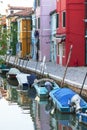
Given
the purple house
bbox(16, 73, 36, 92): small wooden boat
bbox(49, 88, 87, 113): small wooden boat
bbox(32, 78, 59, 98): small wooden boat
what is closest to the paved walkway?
bbox(32, 78, 59, 98): small wooden boat

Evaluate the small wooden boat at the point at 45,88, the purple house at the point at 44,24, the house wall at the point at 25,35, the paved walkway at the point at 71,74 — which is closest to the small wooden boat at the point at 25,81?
the paved walkway at the point at 71,74

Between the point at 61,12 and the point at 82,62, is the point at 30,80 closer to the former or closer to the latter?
the point at 82,62

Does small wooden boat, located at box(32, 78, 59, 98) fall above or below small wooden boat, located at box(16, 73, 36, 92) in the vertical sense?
above

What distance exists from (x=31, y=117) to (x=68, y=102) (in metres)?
1.86

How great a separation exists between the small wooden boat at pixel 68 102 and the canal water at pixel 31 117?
0.31 m

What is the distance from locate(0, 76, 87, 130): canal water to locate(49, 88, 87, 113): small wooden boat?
1.03 feet

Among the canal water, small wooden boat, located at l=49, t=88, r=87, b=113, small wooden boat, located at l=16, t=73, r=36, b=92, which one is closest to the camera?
the canal water

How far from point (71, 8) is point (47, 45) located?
42.5 ft

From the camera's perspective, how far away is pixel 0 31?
2234cm

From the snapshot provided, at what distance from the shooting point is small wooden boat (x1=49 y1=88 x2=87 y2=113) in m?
22.9

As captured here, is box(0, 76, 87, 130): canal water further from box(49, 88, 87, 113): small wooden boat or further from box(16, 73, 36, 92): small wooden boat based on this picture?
box(16, 73, 36, 92): small wooden boat

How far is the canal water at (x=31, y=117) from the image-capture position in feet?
71.9

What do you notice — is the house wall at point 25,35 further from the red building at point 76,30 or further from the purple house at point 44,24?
the red building at point 76,30

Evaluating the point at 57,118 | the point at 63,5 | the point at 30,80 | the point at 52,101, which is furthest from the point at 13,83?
the point at 57,118
